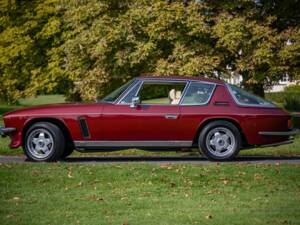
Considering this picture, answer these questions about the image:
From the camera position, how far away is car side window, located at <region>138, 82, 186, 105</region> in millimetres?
12617

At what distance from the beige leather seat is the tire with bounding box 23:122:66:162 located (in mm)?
2044

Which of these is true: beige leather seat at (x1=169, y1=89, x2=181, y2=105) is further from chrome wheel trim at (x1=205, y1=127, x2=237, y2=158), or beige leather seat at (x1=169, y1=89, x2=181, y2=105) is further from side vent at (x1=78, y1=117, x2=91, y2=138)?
side vent at (x1=78, y1=117, x2=91, y2=138)

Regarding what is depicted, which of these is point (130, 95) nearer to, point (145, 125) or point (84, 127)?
point (145, 125)

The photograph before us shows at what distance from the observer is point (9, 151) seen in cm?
1574

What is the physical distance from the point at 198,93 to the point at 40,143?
296 cm

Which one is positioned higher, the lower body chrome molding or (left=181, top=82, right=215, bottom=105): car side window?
(left=181, top=82, right=215, bottom=105): car side window

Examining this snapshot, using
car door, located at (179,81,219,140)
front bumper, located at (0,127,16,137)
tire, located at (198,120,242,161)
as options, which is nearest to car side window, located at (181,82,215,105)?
car door, located at (179,81,219,140)

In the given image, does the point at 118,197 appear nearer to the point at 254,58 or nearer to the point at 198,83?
the point at 198,83

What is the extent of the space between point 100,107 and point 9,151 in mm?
4074

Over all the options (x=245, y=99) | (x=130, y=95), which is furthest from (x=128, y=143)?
(x=245, y=99)

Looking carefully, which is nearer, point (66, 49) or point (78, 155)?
point (78, 155)

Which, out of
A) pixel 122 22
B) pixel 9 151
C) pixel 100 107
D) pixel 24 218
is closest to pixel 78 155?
pixel 9 151

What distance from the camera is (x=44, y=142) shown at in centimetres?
1244

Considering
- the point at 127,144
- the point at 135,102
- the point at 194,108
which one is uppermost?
the point at 135,102
